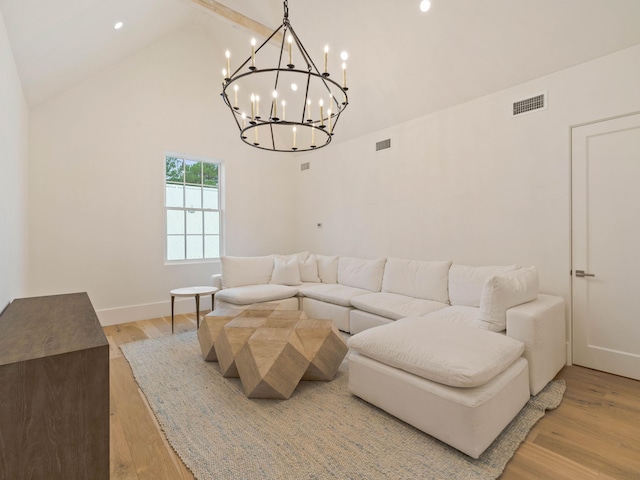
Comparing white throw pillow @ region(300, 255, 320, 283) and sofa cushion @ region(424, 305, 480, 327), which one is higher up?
white throw pillow @ region(300, 255, 320, 283)

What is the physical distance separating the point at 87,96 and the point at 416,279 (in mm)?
4806

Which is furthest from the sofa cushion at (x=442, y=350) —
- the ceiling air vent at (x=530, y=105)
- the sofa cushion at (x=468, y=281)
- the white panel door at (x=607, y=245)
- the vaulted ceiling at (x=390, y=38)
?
the vaulted ceiling at (x=390, y=38)

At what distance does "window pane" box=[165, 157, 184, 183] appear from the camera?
482cm

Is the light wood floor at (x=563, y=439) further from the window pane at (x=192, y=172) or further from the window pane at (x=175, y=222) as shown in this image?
the window pane at (x=192, y=172)

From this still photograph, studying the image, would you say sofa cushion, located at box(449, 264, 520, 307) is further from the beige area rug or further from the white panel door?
the beige area rug

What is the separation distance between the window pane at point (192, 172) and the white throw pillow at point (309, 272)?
7.28ft

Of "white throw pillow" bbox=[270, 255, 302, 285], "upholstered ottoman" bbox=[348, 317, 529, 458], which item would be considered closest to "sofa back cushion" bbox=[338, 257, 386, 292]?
"white throw pillow" bbox=[270, 255, 302, 285]

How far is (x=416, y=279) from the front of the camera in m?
3.67

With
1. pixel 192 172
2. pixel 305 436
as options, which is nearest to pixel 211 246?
pixel 192 172

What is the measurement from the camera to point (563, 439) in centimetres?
184

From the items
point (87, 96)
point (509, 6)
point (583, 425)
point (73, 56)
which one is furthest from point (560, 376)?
point (87, 96)

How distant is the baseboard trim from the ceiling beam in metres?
3.80

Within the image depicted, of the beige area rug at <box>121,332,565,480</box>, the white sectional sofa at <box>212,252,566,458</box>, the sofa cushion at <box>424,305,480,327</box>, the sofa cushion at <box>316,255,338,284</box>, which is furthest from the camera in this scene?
the sofa cushion at <box>316,255,338,284</box>

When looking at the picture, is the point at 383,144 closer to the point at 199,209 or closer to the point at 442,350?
the point at 199,209
